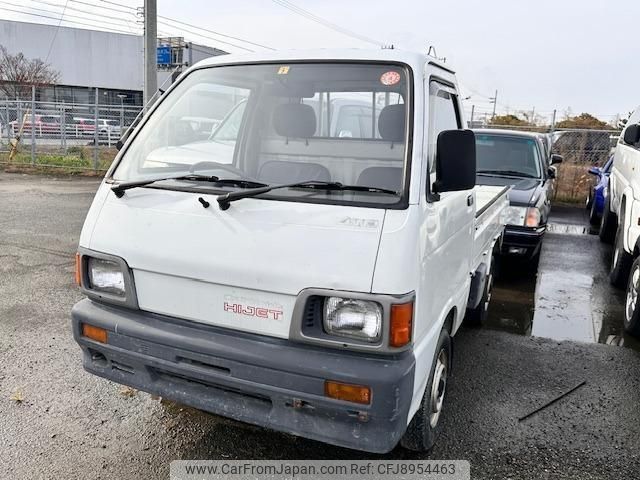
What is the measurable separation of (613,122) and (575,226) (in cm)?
821

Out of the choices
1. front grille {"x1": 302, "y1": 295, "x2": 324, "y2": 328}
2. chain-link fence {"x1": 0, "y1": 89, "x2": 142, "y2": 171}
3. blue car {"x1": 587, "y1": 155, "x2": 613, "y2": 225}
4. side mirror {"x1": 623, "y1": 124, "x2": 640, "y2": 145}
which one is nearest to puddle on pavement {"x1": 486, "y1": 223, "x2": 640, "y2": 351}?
side mirror {"x1": 623, "y1": 124, "x2": 640, "y2": 145}

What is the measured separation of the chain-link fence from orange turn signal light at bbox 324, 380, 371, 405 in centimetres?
1580

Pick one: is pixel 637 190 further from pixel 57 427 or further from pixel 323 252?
pixel 57 427

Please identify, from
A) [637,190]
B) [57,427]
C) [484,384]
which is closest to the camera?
[57,427]

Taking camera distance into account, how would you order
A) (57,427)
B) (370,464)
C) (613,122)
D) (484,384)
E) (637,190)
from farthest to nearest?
1. (613,122)
2. (637,190)
3. (484,384)
4. (57,427)
5. (370,464)

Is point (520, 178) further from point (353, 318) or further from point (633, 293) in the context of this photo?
point (353, 318)

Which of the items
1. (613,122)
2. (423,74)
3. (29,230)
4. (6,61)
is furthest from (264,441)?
(6,61)

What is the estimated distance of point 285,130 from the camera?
327 centimetres

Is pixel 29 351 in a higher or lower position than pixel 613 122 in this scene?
lower

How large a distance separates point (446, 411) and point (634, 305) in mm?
2581

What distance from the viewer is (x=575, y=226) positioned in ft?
36.0

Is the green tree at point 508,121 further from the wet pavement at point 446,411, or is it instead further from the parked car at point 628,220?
the wet pavement at point 446,411

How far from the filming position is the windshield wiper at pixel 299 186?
8.74 feet

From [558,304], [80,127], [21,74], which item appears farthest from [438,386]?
[21,74]
